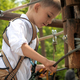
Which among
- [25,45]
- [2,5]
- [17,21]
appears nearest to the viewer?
[25,45]

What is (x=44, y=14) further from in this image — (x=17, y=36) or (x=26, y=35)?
(x=17, y=36)

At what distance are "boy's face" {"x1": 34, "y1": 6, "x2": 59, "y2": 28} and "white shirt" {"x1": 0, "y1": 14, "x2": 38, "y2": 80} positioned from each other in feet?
0.33

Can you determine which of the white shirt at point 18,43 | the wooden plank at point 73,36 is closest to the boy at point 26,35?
the white shirt at point 18,43

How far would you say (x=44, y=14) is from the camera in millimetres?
1087

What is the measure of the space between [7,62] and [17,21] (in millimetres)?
315

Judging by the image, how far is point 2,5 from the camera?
6.36 m

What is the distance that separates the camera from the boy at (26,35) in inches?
34.3

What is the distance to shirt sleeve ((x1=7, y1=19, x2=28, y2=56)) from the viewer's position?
86 centimetres

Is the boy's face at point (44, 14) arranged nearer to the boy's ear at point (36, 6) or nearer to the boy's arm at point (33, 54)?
the boy's ear at point (36, 6)

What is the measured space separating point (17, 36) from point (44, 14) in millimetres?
326

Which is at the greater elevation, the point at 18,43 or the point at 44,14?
the point at 44,14

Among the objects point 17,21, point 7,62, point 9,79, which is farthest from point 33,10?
point 9,79

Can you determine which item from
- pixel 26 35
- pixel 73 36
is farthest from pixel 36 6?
pixel 73 36

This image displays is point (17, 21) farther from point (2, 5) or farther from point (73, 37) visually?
point (2, 5)
